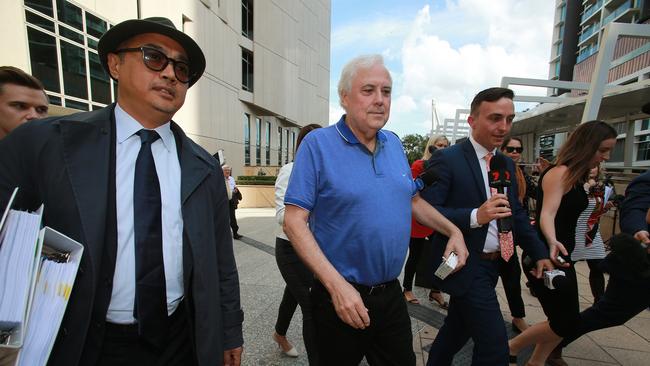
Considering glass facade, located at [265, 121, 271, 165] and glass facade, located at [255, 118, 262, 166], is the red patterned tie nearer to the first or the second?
glass facade, located at [255, 118, 262, 166]

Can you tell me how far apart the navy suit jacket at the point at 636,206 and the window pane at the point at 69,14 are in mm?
13913

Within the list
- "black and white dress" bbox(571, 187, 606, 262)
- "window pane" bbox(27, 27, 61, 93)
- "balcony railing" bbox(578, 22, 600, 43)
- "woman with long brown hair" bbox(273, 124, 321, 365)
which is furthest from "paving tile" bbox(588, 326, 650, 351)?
"balcony railing" bbox(578, 22, 600, 43)

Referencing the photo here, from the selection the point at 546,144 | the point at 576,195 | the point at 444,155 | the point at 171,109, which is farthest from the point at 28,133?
the point at 546,144

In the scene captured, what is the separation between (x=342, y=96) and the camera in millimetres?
1931

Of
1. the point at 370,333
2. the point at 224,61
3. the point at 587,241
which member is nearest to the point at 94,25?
the point at 224,61

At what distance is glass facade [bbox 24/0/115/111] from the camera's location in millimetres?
9617

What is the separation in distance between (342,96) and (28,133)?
1.40 m

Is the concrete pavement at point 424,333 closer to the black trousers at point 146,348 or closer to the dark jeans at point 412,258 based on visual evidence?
the dark jeans at point 412,258

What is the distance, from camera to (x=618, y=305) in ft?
7.75

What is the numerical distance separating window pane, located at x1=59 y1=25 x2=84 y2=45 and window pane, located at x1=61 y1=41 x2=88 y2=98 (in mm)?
218

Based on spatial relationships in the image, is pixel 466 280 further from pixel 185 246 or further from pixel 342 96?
pixel 185 246

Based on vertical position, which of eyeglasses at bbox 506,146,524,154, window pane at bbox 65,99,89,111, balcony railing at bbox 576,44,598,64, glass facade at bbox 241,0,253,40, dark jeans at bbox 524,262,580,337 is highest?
balcony railing at bbox 576,44,598,64

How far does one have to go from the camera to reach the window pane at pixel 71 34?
34.4ft

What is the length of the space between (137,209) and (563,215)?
10.0 ft
